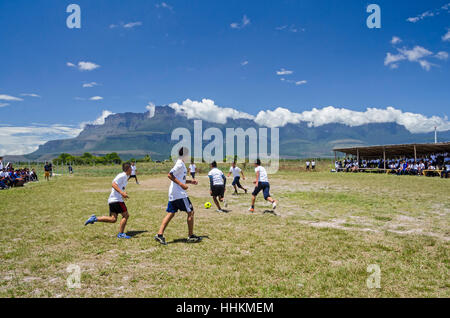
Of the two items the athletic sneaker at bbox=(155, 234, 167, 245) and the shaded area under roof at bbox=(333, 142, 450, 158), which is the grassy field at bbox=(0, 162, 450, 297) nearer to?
the athletic sneaker at bbox=(155, 234, 167, 245)

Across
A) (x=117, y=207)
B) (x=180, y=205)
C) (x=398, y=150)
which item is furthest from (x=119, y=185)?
(x=398, y=150)

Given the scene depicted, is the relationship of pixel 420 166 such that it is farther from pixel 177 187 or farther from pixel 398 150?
Result: pixel 177 187

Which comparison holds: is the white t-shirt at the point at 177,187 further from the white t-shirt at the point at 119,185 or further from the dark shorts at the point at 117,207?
the dark shorts at the point at 117,207

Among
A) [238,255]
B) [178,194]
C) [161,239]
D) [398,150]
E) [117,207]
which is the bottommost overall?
[238,255]

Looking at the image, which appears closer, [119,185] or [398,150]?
[119,185]

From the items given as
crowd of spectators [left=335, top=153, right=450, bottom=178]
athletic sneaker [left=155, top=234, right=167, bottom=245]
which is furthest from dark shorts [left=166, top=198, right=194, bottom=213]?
crowd of spectators [left=335, top=153, right=450, bottom=178]

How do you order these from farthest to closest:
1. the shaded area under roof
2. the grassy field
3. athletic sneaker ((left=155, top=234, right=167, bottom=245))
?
1. the shaded area under roof
2. athletic sneaker ((left=155, top=234, right=167, bottom=245))
3. the grassy field

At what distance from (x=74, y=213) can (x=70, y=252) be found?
5233mm

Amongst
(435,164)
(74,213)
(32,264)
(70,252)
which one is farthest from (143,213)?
(435,164)

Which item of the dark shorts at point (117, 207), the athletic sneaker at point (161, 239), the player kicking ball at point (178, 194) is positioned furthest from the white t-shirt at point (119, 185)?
the athletic sneaker at point (161, 239)

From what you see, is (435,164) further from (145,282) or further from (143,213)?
(145,282)

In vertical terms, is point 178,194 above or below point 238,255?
above

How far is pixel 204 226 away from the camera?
853 centimetres
